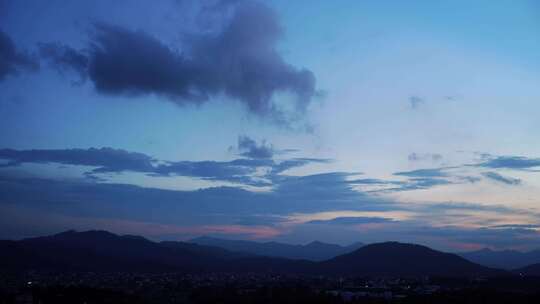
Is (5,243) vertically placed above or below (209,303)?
above

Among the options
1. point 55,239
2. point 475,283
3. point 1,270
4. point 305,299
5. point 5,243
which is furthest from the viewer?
point 55,239

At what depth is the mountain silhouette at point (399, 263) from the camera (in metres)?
110

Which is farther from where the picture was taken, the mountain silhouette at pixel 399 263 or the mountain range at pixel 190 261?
the mountain range at pixel 190 261

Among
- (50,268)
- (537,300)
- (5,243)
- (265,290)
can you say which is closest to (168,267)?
(50,268)

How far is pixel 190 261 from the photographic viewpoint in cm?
15150

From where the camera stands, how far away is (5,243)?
405 feet

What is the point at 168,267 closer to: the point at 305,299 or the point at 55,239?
the point at 55,239

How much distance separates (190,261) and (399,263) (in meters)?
61.0

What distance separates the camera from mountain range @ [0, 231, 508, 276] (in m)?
112

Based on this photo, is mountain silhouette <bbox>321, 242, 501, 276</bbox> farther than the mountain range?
No

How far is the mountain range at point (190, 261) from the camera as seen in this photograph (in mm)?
112188

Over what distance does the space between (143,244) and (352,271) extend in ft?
243

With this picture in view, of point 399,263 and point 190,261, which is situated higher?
point 190,261

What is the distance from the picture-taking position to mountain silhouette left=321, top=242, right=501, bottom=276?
10994cm
